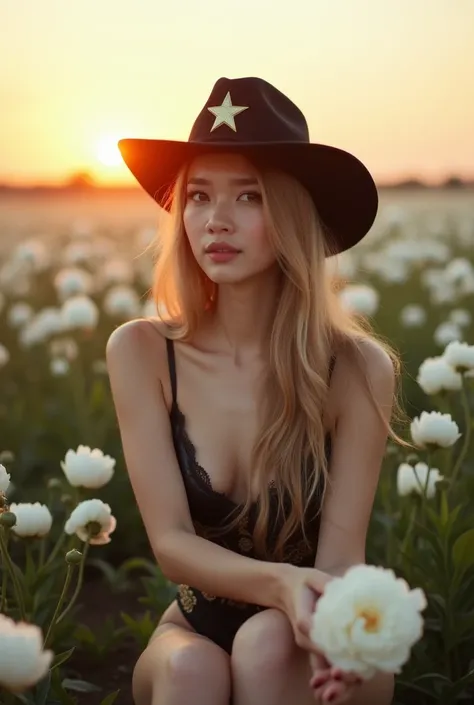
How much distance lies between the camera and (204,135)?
2.37 meters

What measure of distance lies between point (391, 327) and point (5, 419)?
6.61ft

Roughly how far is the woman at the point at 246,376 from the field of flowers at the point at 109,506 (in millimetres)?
192

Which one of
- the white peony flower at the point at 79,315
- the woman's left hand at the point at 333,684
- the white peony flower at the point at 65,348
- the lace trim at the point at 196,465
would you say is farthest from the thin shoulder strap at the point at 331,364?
the white peony flower at the point at 65,348

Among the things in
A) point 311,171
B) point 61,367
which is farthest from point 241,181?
point 61,367

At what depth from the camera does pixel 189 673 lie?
82.1 inches

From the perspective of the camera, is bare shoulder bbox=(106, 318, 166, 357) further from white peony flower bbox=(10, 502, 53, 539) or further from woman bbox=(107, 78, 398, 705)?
white peony flower bbox=(10, 502, 53, 539)

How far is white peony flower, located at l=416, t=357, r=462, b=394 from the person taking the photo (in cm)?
290

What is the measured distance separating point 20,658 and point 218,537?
815 millimetres

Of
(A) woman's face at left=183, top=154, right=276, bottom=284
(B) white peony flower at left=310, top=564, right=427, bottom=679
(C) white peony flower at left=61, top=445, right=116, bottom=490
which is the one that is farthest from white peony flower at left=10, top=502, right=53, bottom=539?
(B) white peony flower at left=310, top=564, right=427, bottom=679

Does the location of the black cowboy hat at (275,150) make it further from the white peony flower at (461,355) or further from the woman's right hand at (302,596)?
the woman's right hand at (302,596)

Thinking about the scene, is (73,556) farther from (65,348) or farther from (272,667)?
(65,348)

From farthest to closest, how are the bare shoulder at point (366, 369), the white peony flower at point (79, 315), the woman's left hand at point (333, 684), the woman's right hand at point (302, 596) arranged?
the white peony flower at point (79, 315), the bare shoulder at point (366, 369), the woman's right hand at point (302, 596), the woman's left hand at point (333, 684)

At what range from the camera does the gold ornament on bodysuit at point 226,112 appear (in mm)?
2361

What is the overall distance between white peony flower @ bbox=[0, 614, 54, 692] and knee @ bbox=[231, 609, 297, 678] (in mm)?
520
